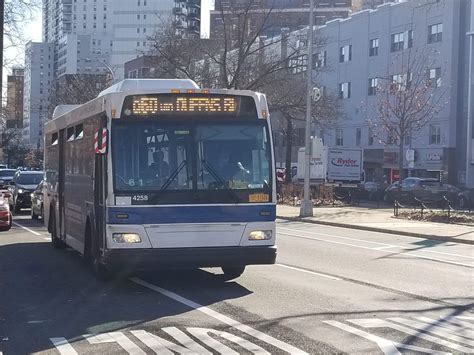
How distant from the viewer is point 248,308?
9.23 meters

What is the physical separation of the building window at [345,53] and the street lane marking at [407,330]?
58.4 meters

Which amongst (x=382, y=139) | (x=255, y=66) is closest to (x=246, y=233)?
(x=255, y=66)

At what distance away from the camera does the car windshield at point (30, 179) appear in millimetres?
30906

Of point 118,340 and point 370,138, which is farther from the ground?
point 370,138

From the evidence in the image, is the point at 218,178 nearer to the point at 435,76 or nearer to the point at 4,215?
the point at 4,215

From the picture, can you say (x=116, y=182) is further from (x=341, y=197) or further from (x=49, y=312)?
(x=341, y=197)

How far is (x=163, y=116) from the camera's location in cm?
1064

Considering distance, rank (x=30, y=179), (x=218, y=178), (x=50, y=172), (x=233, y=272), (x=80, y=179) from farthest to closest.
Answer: (x=30, y=179), (x=50, y=172), (x=80, y=179), (x=233, y=272), (x=218, y=178)

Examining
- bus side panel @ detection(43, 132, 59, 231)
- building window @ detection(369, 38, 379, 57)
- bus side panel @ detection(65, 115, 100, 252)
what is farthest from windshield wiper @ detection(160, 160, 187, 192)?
building window @ detection(369, 38, 379, 57)

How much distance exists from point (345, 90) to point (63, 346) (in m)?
60.0

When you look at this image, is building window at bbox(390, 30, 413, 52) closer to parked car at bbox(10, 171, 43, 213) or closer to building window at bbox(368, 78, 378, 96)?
building window at bbox(368, 78, 378, 96)

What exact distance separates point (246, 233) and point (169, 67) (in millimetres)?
32707

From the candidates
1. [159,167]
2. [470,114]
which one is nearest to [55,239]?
[159,167]

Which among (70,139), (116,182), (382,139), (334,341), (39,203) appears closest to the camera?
(334,341)
